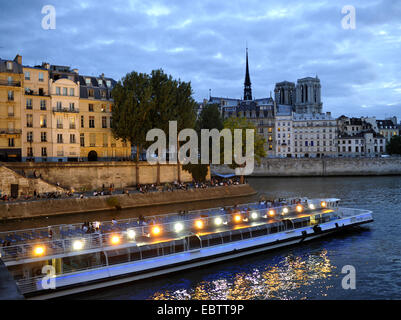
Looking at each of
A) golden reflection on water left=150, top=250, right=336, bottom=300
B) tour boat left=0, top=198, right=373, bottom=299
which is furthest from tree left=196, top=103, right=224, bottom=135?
golden reflection on water left=150, top=250, right=336, bottom=300

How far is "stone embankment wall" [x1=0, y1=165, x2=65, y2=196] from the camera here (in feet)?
138

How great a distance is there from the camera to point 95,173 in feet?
172

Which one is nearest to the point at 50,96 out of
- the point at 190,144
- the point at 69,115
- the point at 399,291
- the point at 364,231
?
the point at 69,115

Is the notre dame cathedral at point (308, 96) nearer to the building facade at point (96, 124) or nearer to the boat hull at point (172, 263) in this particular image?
the building facade at point (96, 124)

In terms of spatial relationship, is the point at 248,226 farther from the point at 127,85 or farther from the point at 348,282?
the point at 127,85

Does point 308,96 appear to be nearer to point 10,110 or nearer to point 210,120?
point 210,120

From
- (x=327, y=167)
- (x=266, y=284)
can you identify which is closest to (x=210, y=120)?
(x=327, y=167)

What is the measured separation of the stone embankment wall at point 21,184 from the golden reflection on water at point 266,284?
98.2ft

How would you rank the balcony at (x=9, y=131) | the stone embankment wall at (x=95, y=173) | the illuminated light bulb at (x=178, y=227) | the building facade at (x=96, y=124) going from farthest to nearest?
the building facade at (x=96, y=124), the balcony at (x=9, y=131), the stone embankment wall at (x=95, y=173), the illuminated light bulb at (x=178, y=227)

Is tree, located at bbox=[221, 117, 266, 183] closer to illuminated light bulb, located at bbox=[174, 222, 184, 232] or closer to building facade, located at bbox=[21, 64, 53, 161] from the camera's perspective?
building facade, located at bbox=[21, 64, 53, 161]

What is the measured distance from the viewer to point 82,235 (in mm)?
21016

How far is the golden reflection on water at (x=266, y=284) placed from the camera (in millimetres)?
18578

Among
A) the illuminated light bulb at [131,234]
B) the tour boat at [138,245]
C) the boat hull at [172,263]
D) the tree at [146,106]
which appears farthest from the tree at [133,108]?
the illuminated light bulb at [131,234]

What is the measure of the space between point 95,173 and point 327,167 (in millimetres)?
67660
